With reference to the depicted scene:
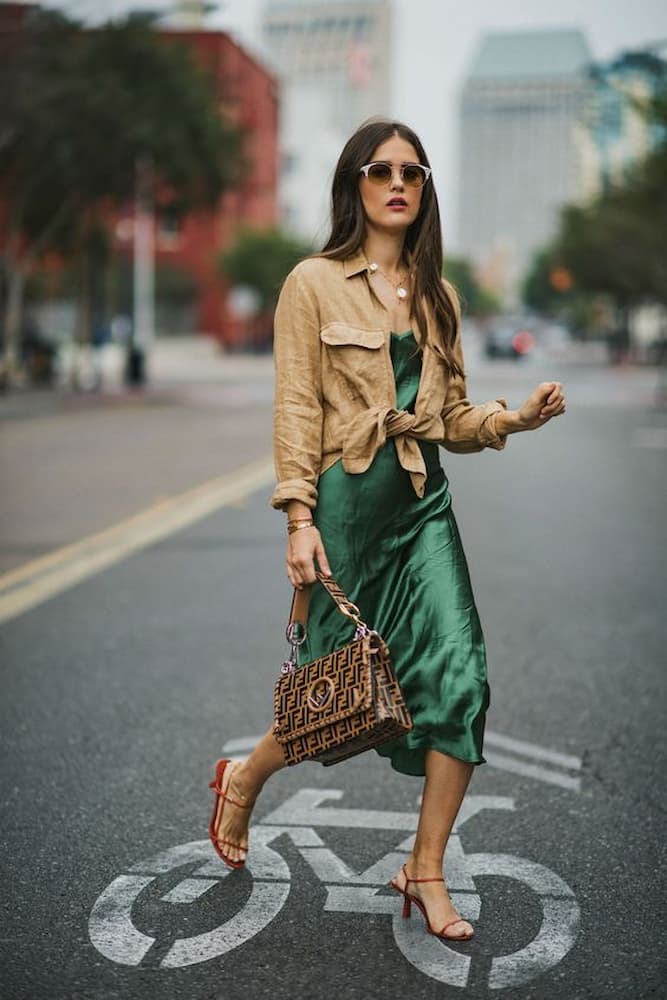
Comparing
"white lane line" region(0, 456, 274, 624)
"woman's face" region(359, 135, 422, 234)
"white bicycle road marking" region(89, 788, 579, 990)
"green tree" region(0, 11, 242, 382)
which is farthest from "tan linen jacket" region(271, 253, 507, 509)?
"green tree" region(0, 11, 242, 382)

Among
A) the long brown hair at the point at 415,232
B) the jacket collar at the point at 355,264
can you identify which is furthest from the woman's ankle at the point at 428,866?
the jacket collar at the point at 355,264

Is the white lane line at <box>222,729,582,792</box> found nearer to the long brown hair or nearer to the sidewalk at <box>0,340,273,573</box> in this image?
the long brown hair

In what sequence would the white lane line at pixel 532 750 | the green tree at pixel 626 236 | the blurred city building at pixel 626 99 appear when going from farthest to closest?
the green tree at pixel 626 236 → the blurred city building at pixel 626 99 → the white lane line at pixel 532 750

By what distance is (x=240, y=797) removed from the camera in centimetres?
360

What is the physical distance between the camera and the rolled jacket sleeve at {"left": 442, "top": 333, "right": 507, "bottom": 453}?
11.4 feet

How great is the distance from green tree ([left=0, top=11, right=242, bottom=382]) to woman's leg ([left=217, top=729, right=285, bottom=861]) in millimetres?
25062

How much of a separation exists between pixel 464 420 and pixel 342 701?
84cm

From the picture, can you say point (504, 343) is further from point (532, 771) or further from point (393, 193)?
point (393, 193)

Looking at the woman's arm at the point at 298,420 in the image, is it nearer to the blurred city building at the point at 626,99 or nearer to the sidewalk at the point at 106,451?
the sidewalk at the point at 106,451

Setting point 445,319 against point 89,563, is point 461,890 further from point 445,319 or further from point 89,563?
point 89,563

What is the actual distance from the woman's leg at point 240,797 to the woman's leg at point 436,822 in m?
0.47

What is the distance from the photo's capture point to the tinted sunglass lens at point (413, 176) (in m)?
3.35

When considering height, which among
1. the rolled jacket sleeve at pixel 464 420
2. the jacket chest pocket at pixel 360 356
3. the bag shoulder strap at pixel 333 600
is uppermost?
the jacket chest pocket at pixel 360 356

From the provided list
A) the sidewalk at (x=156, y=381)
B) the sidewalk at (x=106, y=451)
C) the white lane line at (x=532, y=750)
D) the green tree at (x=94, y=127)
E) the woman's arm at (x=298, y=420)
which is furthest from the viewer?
the sidewalk at (x=156, y=381)
